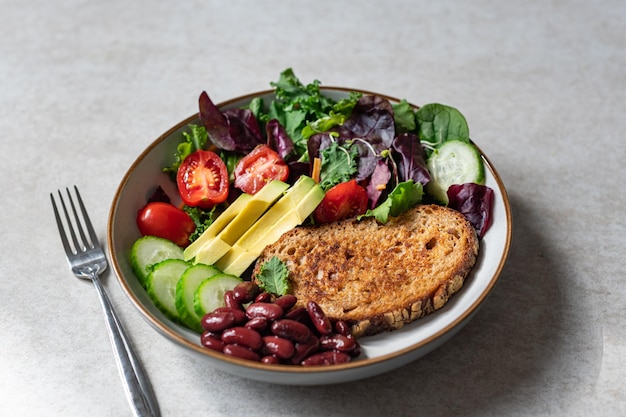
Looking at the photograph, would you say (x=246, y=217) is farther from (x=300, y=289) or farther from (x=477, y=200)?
(x=477, y=200)

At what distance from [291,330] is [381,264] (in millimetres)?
736

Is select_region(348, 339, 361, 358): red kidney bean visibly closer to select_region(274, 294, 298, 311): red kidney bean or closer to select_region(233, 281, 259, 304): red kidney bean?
select_region(274, 294, 298, 311): red kidney bean

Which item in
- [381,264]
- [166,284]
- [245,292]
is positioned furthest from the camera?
[381,264]

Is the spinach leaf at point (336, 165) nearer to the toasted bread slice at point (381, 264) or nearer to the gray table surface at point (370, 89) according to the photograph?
the toasted bread slice at point (381, 264)

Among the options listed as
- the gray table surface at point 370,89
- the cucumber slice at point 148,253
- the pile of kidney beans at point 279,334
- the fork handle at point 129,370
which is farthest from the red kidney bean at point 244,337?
the cucumber slice at point 148,253

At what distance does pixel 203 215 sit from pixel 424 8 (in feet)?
10.9

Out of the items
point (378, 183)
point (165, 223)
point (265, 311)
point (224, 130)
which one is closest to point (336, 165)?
point (378, 183)

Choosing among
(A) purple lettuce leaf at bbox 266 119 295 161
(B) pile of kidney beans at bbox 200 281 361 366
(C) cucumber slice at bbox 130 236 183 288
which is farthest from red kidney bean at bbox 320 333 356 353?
(A) purple lettuce leaf at bbox 266 119 295 161

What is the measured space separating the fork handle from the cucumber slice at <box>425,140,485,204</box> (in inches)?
73.3

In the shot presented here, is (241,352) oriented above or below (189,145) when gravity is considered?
below

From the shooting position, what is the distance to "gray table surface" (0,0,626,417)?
335 cm

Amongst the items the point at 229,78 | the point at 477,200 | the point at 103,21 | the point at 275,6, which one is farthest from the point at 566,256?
the point at 103,21

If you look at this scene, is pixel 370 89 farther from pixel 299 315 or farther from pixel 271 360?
pixel 271 360

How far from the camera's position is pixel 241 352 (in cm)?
305
